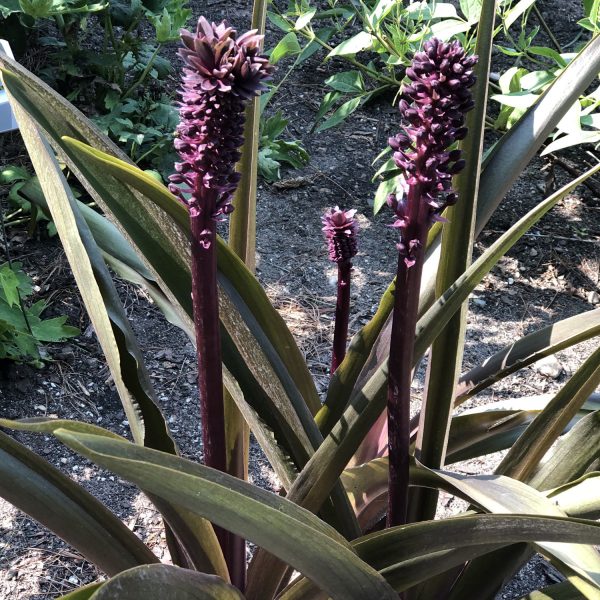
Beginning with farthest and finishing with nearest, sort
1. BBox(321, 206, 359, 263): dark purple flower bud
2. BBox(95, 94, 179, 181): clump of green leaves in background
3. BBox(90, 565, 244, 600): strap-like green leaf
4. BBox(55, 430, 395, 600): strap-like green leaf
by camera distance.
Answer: BBox(95, 94, 179, 181): clump of green leaves in background
BBox(321, 206, 359, 263): dark purple flower bud
BBox(90, 565, 244, 600): strap-like green leaf
BBox(55, 430, 395, 600): strap-like green leaf

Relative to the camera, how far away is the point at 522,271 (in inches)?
104

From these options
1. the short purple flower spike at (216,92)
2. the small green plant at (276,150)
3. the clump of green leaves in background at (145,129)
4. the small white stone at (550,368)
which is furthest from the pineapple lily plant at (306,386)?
the small green plant at (276,150)

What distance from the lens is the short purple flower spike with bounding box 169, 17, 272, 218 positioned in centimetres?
70

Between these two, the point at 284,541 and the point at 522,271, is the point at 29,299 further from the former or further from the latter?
the point at 284,541

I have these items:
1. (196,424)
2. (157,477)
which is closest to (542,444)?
(157,477)

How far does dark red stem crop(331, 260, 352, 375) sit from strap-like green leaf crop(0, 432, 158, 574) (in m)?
0.42

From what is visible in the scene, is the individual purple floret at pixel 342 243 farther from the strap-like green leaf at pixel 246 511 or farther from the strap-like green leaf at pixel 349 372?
the strap-like green leaf at pixel 246 511

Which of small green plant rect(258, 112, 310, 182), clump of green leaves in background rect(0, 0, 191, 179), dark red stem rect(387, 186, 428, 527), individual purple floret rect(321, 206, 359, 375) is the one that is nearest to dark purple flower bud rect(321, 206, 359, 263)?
individual purple floret rect(321, 206, 359, 375)

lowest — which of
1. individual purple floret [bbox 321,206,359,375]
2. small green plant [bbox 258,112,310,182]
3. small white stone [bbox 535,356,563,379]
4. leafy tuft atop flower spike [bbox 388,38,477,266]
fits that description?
small white stone [bbox 535,356,563,379]

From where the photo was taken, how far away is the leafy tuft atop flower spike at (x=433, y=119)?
0.76m

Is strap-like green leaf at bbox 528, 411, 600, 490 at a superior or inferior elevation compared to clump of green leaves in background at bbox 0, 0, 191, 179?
inferior

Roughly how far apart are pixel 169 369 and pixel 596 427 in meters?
1.28

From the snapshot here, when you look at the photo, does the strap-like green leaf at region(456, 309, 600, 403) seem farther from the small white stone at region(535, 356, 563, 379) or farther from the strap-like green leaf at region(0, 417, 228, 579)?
the small white stone at region(535, 356, 563, 379)

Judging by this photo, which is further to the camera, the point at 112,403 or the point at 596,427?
the point at 112,403
